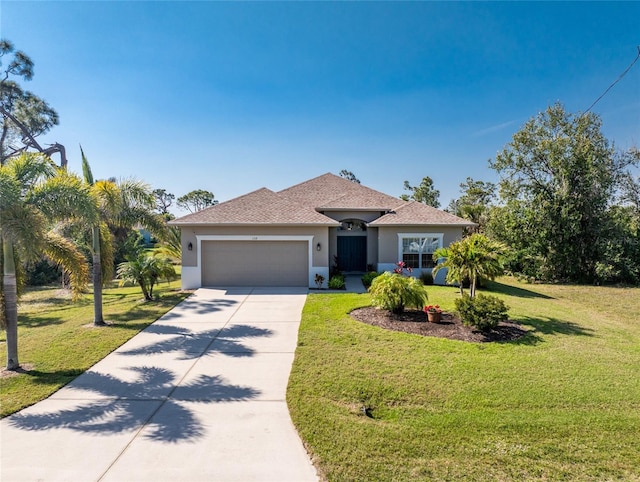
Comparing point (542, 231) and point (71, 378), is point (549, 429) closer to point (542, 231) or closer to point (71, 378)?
point (71, 378)

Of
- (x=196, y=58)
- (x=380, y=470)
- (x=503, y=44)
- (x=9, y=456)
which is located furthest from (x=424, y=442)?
(x=503, y=44)

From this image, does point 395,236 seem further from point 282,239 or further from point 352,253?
point 282,239

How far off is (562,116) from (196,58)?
72.2ft

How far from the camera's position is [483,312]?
26.7ft

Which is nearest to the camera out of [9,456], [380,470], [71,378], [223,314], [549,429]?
[380,470]

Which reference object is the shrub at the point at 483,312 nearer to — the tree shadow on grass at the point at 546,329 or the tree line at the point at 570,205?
the tree shadow on grass at the point at 546,329

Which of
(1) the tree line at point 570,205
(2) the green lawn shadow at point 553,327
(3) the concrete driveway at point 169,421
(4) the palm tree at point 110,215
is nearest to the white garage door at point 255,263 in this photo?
(4) the palm tree at point 110,215

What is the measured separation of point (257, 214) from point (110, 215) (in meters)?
6.31

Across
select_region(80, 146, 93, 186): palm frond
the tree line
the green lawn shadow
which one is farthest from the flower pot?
the tree line

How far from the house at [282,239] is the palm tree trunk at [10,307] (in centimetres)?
788

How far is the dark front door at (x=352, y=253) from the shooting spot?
17.9m

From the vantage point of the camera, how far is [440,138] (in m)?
20.9

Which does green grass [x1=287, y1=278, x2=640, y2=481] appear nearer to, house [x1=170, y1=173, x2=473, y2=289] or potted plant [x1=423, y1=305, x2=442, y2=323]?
potted plant [x1=423, y1=305, x2=442, y2=323]

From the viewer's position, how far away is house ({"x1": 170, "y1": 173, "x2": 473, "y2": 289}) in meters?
14.7
